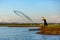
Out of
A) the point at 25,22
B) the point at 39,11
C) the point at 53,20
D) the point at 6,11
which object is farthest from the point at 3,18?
the point at 53,20

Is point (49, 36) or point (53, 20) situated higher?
point (53, 20)

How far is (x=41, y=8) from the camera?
4859 millimetres

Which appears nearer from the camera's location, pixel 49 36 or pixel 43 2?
pixel 43 2

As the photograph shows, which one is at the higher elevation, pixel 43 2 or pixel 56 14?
pixel 43 2

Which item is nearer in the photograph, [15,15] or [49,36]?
[15,15]

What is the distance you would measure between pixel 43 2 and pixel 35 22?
1.64ft

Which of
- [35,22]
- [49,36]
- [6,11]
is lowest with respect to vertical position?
[49,36]

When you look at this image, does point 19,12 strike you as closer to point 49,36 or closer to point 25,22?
point 25,22

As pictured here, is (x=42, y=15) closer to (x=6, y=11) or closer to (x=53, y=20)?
(x=53, y=20)

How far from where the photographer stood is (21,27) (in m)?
5.12

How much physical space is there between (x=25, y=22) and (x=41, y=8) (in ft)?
1.65

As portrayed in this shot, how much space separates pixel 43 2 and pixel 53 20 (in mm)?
488

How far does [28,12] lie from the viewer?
484cm

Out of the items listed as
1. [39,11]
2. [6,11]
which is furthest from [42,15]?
[6,11]
